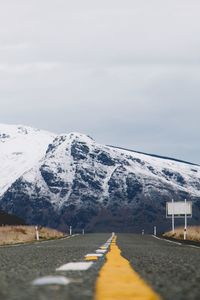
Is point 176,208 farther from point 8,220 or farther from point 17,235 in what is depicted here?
point 8,220

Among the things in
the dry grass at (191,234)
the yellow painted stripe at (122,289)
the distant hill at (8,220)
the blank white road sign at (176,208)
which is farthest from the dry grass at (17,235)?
the distant hill at (8,220)

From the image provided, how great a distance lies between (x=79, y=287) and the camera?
16.5 feet

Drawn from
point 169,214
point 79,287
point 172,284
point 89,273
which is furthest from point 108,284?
point 169,214

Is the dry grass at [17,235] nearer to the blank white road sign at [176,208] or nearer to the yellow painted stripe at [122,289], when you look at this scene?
the yellow painted stripe at [122,289]

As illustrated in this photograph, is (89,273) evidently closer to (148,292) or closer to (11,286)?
(11,286)

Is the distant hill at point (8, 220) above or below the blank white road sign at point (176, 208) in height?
above

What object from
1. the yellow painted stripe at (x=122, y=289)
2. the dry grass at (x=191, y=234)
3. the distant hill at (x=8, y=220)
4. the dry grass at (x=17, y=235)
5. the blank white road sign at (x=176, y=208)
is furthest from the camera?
the distant hill at (x=8, y=220)

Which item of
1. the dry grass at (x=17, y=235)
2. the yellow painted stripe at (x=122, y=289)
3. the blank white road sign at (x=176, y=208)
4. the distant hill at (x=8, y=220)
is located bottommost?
the yellow painted stripe at (x=122, y=289)

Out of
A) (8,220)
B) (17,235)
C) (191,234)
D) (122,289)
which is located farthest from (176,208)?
(122,289)

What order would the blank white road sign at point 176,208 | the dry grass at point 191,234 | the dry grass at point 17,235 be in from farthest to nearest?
the blank white road sign at point 176,208 < the dry grass at point 191,234 < the dry grass at point 17,235

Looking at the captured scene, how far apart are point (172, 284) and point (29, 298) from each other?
169 centimetres

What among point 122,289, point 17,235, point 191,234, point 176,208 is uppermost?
point 176,208

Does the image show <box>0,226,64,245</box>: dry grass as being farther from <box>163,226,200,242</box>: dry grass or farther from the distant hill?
the distant hill

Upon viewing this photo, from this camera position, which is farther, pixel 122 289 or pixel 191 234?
pixel 191 234
